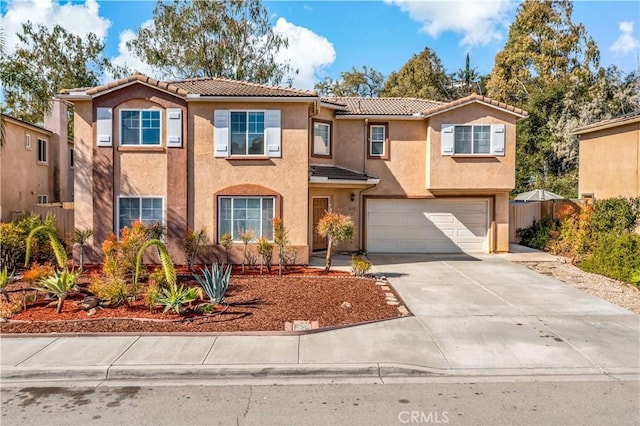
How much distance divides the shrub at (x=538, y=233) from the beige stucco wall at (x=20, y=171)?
72.0ft

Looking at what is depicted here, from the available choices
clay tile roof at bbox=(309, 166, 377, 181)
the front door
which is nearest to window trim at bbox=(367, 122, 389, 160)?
clay tile roof at bbox=(309, 166, 377, 181)

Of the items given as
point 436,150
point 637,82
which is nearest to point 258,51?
point 436,150

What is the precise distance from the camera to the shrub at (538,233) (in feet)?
65.4

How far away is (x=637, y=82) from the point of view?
3100cm

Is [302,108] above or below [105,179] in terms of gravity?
above

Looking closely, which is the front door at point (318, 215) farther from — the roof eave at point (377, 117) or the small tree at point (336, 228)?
the small tree at point (336, 228)

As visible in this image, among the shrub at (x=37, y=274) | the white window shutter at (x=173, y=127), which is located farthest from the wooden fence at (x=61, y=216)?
the shrub at (x=37, y=274)

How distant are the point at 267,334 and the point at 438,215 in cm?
1252

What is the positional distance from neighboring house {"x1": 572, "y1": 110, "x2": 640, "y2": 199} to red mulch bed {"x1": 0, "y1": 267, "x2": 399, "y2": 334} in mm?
13331

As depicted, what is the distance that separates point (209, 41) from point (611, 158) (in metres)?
24.6

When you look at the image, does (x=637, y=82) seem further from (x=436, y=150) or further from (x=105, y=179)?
(x=105, y=179)

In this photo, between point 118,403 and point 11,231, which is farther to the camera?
Answer: point 11,231

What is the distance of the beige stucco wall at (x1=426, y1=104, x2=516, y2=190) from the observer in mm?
17547

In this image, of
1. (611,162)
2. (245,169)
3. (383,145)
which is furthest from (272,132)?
(611,162)
